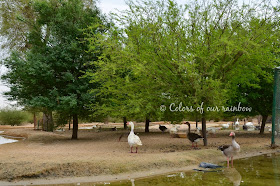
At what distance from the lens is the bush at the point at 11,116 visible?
4588cm

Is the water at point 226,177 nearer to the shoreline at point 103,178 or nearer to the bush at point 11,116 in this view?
the shoreline at point 103,178

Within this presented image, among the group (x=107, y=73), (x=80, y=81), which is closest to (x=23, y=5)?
(x=80, y=81)

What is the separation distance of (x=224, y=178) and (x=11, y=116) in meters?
43.0

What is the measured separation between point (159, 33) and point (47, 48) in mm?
9313

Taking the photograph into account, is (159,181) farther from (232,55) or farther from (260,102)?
(260,102)

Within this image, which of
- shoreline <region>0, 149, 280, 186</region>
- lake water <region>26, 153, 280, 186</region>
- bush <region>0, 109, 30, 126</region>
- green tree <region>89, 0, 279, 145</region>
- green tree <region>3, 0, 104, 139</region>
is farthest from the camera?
bush <region>0, 109, 30, 126</region>

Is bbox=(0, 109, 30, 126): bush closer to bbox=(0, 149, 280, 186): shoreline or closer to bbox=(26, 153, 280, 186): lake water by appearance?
bbox=(0, 149, 280, 186): shoreline

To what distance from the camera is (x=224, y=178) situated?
31.1 feet

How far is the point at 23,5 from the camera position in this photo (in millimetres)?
29797

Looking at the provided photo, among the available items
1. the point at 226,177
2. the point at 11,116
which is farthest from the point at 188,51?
the point at 11,116

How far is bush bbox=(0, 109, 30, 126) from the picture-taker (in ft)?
151

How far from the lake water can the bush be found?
4085cm

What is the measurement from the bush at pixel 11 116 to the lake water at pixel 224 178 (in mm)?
40847

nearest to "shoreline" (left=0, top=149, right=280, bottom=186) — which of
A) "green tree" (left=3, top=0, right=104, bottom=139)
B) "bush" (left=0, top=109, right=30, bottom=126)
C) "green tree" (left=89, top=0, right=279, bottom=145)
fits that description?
"green tree" (left=89, top=0, right=279, bottom=145)
